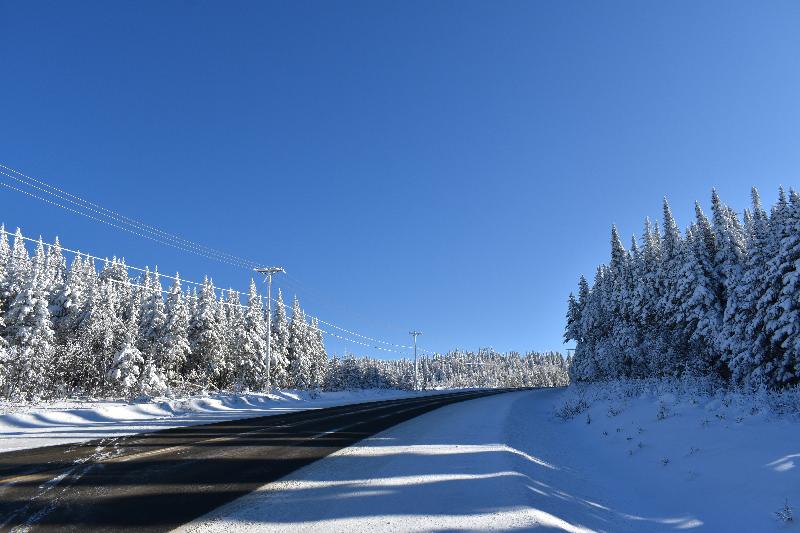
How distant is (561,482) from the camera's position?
8555mm

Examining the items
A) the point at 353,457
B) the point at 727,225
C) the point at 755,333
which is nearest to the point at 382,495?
the point at 353,457

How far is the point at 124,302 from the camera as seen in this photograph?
58.2 metres

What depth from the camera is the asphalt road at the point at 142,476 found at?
5.52 meters

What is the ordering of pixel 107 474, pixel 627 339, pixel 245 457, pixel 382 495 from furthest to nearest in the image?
pixel 627 339 → pixel 245 457 → pixel 107 474 → pixel 382 495

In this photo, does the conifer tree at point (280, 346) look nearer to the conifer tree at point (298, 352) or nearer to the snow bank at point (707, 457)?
the conifer tree at point (298, 352)

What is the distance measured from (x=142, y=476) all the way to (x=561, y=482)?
7426 mm

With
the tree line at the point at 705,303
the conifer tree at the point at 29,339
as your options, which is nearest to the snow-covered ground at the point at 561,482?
the tree line at the point at 705,303

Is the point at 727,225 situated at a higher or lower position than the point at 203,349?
higher

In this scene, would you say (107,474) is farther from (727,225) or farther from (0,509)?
(727,225)

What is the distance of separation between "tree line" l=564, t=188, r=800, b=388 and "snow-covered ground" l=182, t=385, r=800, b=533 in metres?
9.92

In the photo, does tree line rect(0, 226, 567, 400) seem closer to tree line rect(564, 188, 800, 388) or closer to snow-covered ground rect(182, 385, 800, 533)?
snow-covered ground rect(182, 385, 800, 533)

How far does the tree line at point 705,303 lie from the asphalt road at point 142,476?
60.0 feet

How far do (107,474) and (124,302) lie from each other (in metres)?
59.1

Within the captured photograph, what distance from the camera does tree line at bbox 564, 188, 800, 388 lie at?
23516mm
